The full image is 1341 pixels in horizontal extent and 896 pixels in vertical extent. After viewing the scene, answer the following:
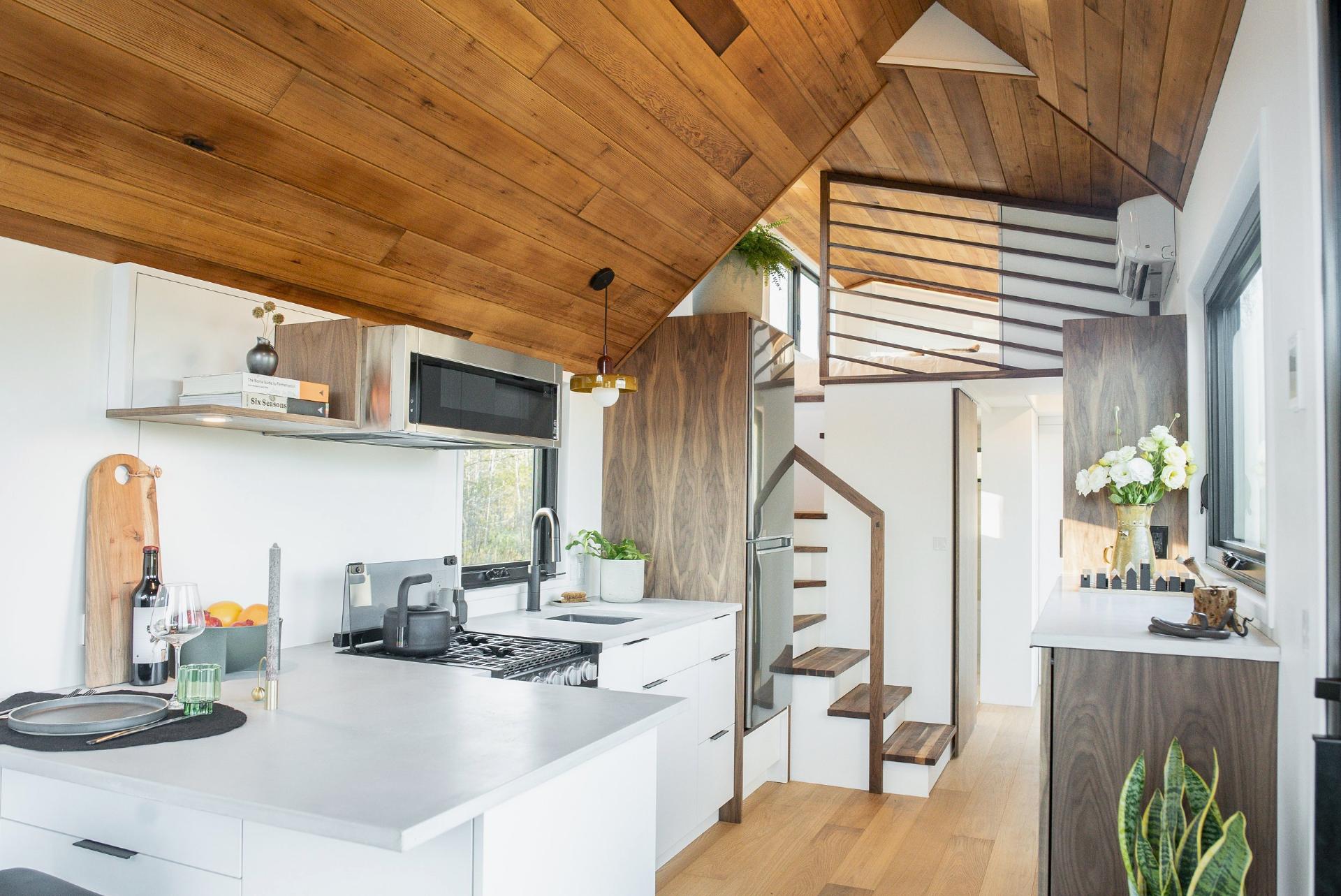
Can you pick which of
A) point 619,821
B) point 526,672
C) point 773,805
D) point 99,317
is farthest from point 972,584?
point 99,317

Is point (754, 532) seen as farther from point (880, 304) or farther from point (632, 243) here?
point (880, 304)

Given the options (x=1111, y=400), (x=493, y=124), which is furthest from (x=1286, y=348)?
(x=493, y=124)

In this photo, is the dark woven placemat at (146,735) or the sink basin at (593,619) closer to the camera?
the dark woven placemat at (146,735)

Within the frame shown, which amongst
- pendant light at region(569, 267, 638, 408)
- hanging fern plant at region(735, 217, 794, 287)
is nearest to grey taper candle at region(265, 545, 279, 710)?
pendant light at region(569, 267, 638, 408)

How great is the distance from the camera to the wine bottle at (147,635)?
84.0 inches

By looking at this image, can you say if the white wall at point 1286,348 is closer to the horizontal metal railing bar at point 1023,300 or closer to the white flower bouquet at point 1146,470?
the white flower bouquet at point 1146,470

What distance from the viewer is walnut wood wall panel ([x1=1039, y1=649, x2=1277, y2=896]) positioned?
6.60 ft

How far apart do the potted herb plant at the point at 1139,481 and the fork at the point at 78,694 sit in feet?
10.2

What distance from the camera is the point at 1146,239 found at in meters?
3.97

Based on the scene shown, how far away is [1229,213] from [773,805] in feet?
9.81

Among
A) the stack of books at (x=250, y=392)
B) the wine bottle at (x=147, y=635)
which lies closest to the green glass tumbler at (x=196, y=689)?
the wine bottle at (x=147, y=635)

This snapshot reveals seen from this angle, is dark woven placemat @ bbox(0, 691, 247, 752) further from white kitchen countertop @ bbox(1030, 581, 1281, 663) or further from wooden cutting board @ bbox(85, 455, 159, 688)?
white kitchen countertop @ bbox(1030, 581, 1281, 663)

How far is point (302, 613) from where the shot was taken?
8.96 feet

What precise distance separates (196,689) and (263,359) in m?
0.84
